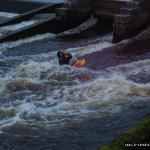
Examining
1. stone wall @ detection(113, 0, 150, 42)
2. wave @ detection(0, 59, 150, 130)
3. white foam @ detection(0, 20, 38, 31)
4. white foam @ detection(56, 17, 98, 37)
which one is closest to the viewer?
wave @ detection(0, 59, 150, 130)

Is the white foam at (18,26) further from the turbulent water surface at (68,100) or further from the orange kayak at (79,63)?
the orange kayak at (79,63)

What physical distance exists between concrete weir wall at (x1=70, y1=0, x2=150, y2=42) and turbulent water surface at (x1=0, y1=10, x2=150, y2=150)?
1220 mm

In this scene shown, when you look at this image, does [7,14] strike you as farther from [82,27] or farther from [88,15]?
[82,27]

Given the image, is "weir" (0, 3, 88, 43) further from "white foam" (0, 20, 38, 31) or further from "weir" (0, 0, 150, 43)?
"white foam" (0, 20, 38, 31)

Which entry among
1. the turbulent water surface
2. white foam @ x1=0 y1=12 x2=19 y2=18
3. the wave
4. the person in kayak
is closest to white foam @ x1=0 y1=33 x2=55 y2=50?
the turbulent water surface

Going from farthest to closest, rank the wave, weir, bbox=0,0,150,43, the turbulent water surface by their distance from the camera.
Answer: weir, bbox=0,0,150,43, the wave, the turbulent water surface

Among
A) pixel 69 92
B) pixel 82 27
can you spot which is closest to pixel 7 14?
pixel 82 27

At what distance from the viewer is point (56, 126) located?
26.6 feet

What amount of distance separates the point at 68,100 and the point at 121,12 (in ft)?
19.7

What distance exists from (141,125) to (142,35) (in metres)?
9.03

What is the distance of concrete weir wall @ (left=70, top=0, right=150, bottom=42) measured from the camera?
1412 centimetres

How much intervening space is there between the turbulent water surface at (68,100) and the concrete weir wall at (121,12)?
4.00 feet

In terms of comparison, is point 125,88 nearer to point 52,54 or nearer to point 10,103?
point 10,103

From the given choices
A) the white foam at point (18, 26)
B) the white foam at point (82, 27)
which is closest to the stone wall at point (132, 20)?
the white foam at point (82, 27)
